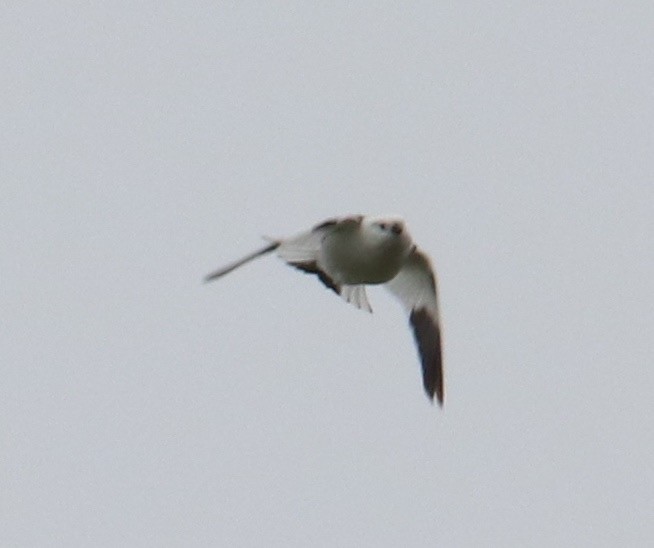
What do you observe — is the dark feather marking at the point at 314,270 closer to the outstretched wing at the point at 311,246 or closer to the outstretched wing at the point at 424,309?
the outstretched wing at the point at 311,246

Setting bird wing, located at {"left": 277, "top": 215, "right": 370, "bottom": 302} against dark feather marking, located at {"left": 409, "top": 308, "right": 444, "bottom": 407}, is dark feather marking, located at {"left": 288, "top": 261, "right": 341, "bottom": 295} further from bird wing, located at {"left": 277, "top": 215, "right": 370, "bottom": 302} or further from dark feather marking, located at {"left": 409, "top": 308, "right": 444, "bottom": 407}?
dark feather marking, located at {"left": 409, "top": 308, "right": 444, "bottom": 407}

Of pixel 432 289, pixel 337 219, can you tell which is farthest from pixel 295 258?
pixel 432 289

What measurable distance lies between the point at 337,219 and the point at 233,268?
862mm

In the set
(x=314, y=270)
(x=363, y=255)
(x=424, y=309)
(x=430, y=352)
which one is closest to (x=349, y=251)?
(x=363, y=255)

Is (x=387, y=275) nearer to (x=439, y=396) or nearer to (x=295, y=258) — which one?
(x=295, y=258)

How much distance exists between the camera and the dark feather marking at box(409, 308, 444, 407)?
1939 cm

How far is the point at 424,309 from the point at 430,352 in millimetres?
466

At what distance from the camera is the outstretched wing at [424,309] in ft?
61.8

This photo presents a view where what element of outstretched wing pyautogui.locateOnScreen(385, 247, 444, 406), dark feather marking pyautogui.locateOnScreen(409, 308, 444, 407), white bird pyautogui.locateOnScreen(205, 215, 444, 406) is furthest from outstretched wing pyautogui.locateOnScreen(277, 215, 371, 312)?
dark feather marking pyautogui.locateOnScreen(409, 308, 444, 407)

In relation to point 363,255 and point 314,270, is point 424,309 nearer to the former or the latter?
point 314,270

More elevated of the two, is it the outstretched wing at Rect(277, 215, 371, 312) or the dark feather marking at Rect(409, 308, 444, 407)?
Answer: the outstretched wing at Rect(277, 215, 371, 312)

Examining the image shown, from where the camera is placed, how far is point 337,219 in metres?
17.2

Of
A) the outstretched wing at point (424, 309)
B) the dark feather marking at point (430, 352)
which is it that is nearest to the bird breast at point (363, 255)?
the outstretched wing at point (424, 309)

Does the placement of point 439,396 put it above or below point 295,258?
below
